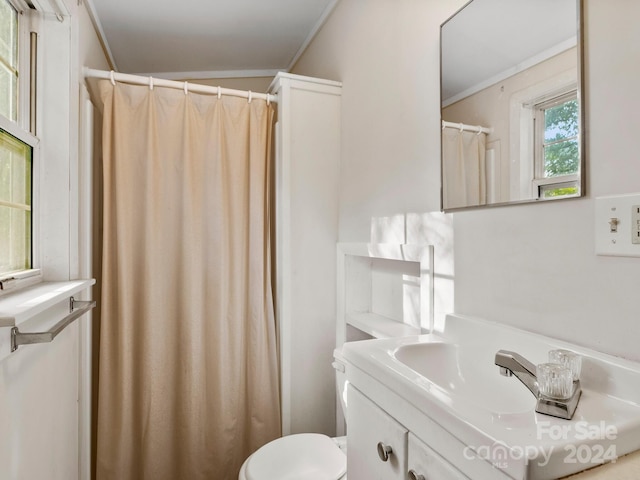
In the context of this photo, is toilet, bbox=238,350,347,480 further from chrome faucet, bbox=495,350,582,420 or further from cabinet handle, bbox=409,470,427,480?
chrome faucet, bbox=495,350,582,420

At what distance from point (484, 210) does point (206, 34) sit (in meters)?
1.92

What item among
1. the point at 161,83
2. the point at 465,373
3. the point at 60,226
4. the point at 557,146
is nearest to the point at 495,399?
the point at 465,373

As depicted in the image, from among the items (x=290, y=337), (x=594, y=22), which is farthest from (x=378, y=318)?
(x=594, y=22)

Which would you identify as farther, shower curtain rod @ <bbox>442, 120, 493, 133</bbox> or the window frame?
the window frame

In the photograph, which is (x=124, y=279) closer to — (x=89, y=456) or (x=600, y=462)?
(x=89, y=456)

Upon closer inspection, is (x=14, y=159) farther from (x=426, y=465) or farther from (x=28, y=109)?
(x=426, y=465)

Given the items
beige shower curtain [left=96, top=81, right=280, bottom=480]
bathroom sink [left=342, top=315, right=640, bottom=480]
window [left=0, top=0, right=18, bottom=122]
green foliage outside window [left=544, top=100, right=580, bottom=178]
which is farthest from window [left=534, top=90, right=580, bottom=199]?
window [left=0, top=0, right=18, bottom=122]

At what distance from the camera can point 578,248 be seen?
0.81m

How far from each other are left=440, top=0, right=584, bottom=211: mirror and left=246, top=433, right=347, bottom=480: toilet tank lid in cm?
105

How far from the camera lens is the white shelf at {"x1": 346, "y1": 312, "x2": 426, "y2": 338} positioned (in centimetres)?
142

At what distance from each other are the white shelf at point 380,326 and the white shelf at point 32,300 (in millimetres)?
1075

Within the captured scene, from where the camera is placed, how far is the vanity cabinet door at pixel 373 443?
2.57ft

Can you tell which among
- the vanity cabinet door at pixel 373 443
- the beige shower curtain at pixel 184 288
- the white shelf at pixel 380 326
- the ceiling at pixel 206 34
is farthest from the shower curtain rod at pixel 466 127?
the ceiling at pixel 206 34

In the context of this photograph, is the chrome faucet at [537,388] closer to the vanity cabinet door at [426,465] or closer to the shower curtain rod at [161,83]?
the vanity cabinet door at [426,465]
